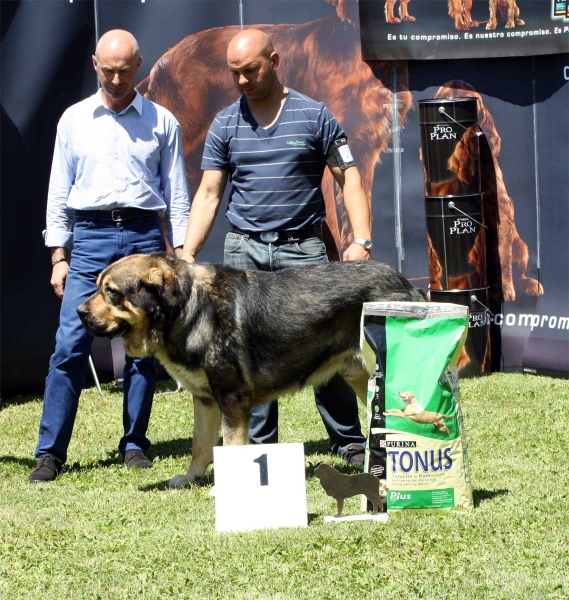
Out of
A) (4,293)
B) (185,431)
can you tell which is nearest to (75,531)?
(185,431)

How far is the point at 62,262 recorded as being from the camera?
244 inches

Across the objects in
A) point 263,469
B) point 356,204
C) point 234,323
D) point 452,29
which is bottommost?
point 263,469

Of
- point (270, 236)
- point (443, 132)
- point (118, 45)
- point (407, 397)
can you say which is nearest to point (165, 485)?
point (270, 236)

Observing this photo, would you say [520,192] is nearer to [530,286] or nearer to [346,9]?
[530,286]

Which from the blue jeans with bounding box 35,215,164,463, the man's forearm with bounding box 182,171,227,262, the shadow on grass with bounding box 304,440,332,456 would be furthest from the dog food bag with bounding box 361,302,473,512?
the blue jeans with bounding box 35,215,164,463

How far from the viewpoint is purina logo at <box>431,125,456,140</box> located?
8.78 metres

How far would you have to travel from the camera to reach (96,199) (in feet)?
19.7

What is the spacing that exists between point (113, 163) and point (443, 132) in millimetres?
3752

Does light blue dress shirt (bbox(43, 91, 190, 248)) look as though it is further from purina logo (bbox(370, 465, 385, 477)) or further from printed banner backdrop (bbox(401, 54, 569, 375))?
printed banner backdrop (bbox(401, 54, 569, 375))

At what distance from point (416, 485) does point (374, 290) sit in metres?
1.22

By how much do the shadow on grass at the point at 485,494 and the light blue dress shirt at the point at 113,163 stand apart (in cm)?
244

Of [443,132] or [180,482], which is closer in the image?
[180,482]

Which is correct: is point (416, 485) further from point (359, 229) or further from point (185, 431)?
point (185, 431)

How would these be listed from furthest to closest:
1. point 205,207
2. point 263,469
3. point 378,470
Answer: point 205,207 < point 378,470 < point 263,469
